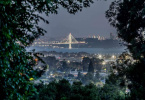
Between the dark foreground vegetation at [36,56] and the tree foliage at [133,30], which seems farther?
the tree foliage at [133,30]

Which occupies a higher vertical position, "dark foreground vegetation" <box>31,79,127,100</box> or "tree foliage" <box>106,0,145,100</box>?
"tree foliage" <box>106,0,145,100</box>

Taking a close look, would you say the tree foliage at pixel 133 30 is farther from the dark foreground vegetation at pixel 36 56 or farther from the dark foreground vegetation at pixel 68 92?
the dark foreground vegetation at pixel 68 92

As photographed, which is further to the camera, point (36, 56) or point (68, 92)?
point (68, 92)

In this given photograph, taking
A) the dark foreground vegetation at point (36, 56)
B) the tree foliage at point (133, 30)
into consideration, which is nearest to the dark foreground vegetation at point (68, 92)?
the dark foreground vegetation at point (36, 56)

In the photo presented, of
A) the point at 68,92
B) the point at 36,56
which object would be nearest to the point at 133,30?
the point at 68,92

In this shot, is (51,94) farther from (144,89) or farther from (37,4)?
(37,4)

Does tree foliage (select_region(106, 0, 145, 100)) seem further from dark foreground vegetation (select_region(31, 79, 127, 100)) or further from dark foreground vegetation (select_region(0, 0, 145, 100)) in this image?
dark foreground vegetation (select_region(31, 79, 127, 100))

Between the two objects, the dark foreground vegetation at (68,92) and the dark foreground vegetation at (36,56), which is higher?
the dark foreground vegetation at (36,56)

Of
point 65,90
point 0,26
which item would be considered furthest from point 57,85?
point 0,26

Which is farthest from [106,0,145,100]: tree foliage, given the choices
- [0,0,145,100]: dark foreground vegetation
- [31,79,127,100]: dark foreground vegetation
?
[31,79,127,100]: dark foreground vegetation

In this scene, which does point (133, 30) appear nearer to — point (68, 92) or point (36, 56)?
Answer: point (68, 92)
